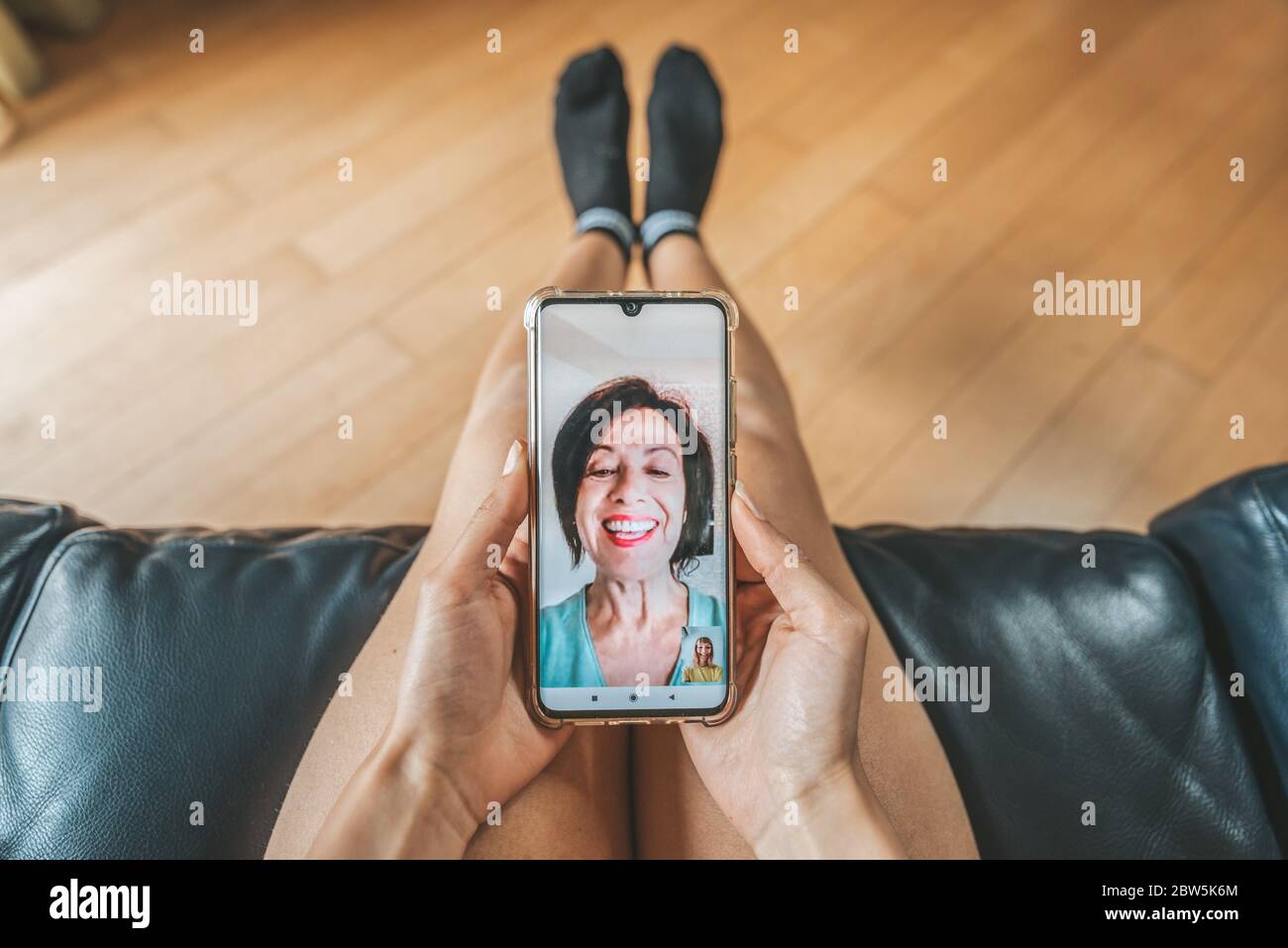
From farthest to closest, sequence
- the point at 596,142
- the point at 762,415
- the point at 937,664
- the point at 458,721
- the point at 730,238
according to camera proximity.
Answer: the point at 730,238 → the point at 596,142 → the point at 762,415 → the point at 937,664 → the point at 458,721

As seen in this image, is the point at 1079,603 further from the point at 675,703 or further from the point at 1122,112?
the point at 1122,112

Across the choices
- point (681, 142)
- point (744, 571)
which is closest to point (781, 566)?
point (744, 571)

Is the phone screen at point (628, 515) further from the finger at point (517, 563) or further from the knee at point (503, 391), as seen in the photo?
the knee at point (503, 391)

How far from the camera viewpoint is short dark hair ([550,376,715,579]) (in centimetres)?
68

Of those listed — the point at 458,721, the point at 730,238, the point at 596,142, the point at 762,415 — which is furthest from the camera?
the point at 730,238

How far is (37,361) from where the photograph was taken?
1.32 metres

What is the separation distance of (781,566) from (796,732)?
0.12m

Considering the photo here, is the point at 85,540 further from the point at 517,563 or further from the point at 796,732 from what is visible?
the point at 796,732

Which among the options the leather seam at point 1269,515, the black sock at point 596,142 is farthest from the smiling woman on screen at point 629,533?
the black sock at point 596,142

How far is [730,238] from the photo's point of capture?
148cm

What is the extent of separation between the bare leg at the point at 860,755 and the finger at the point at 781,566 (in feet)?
0.31

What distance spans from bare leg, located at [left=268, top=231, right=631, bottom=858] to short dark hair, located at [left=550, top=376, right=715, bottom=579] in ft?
0.40

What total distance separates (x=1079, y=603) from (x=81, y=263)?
1443mm

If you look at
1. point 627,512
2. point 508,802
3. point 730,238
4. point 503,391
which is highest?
point 730,238
